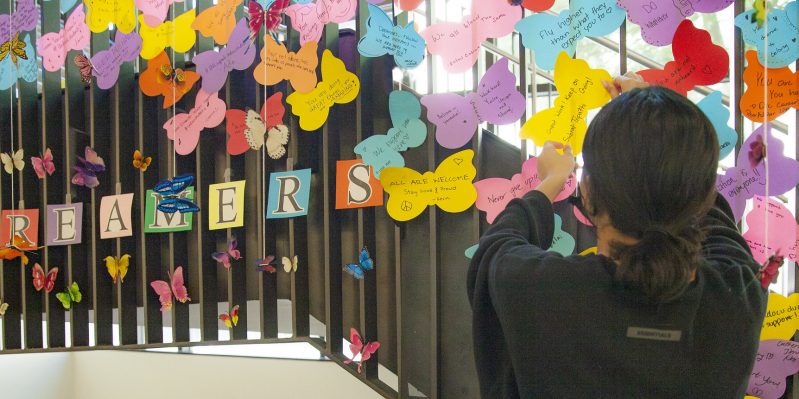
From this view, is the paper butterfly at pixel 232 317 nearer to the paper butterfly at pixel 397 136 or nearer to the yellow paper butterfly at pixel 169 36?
the paper butterfly at pixel 397 136

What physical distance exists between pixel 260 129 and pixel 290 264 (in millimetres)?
473

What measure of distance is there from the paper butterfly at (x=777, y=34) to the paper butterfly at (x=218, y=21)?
1609 millimetres

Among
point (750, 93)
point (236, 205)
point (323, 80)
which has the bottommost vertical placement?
point (236, 205)

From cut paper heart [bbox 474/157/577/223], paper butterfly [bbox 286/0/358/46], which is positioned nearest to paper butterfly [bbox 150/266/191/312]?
paper butterfly [bbox 286/0/358/46]

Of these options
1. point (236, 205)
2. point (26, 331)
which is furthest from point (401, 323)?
point (26, 331)

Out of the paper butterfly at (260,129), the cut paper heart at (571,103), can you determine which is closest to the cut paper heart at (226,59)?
the paper butterfly at (260,129)

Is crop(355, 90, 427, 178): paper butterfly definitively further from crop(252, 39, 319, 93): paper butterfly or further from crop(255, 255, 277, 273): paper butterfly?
crop(255, 255, 277, 273): paper butterfly

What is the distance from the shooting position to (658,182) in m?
1.03

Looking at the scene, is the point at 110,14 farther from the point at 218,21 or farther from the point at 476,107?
the point at 476,107

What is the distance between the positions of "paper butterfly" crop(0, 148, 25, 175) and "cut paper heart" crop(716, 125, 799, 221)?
8.73 ft

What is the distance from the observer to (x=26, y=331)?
2879 millimetres

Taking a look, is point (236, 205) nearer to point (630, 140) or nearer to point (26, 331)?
point (26, 331)

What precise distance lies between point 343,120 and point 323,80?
145 millimetres

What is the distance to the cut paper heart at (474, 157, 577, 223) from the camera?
73.8 inches
